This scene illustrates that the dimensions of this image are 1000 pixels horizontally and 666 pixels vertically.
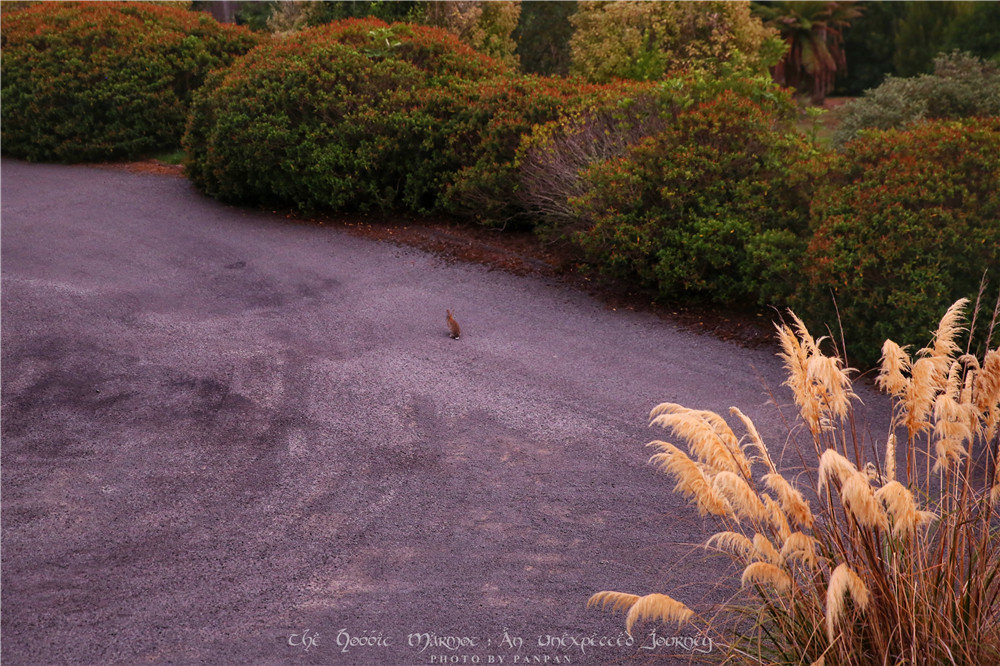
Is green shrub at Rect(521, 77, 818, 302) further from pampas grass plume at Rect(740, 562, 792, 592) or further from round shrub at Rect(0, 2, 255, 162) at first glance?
round shrub at Rect(0, 2, 255, 162)

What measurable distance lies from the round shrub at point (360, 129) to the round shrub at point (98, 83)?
3.07m

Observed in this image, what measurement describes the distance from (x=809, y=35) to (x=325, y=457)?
26.2 metres

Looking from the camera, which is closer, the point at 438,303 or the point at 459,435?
the point at 459,435

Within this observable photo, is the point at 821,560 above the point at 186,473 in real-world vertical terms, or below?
above

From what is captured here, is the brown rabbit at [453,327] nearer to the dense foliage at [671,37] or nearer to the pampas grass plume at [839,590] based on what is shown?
the pampas grass plume at [839,590]

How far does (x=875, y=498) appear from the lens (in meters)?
2.57

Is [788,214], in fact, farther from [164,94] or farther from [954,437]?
[164,94]

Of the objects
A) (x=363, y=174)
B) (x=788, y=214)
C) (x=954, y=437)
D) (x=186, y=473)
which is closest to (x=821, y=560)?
(x=954, y=437)

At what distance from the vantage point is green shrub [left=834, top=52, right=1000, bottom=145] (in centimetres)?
1312

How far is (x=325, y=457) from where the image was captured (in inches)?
241

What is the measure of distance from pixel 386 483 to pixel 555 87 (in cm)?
754

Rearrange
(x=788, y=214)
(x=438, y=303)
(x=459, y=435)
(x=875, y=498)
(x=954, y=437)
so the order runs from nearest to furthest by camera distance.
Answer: (x=875, y=498), (x=954, y=437), (x=459, y=435), (x=788, y=214), (x=438, y=303)

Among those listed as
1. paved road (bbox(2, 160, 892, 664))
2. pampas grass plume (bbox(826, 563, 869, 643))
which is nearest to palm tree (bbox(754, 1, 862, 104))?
paved road (bbox(2, 160, 892, 664))

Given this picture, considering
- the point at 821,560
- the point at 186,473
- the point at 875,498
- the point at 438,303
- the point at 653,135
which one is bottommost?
the point at 186,473
